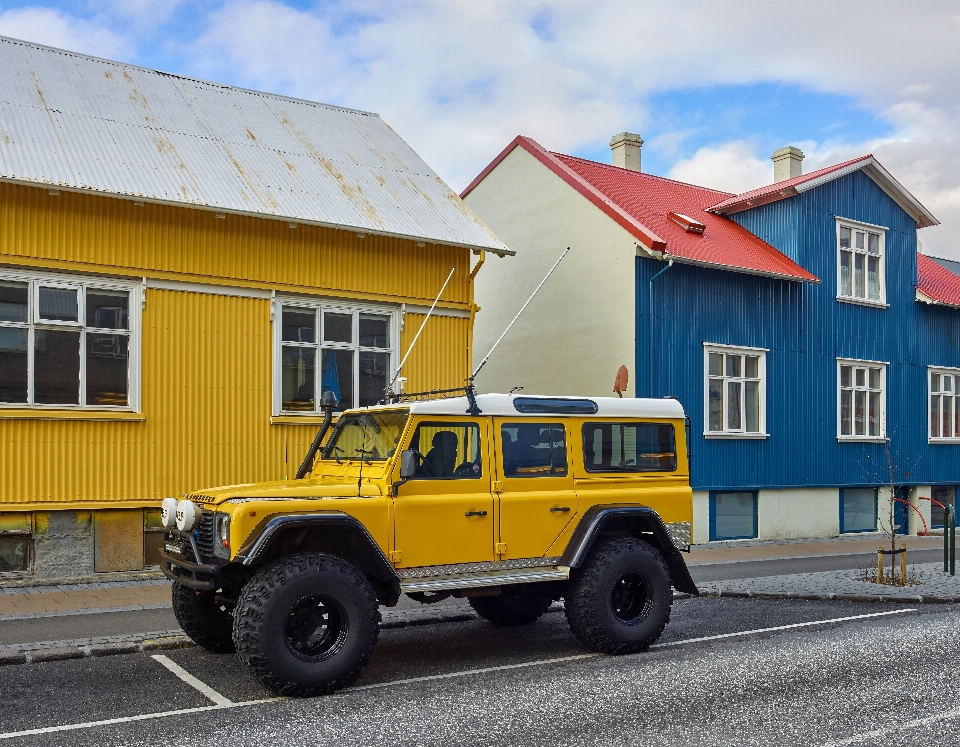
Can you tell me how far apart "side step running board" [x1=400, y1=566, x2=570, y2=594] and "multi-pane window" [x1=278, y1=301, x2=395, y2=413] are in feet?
23.4

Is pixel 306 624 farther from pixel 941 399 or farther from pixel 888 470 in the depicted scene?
pixel 941 399

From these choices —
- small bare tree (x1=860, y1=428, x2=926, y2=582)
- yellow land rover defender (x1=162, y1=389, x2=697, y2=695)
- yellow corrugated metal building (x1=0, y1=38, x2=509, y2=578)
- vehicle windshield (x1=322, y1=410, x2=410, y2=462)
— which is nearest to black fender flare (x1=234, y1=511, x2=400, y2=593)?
yellow land rover defender (x1=162, y1=389, x2=697, y2=695)

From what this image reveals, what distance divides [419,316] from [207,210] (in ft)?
12.3

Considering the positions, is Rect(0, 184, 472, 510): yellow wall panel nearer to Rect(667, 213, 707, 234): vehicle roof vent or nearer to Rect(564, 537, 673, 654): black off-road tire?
Rect(564, 537, 673, 654): black off-road tire

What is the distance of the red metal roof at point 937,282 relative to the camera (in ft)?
79.0

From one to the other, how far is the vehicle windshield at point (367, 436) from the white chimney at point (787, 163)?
1988cm

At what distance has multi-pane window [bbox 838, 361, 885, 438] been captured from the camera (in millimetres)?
22672

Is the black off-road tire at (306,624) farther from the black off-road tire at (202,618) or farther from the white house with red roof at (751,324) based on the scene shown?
the white house with red roof at (751,324)

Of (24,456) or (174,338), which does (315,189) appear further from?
(24,456)

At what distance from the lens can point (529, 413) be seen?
8883 mm

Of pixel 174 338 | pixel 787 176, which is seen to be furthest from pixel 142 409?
pixel 787 176

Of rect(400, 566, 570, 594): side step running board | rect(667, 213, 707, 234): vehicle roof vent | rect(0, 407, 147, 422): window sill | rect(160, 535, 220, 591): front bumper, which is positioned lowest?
rect(400, 566, 570, 594): side step running board

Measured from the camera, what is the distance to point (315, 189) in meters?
15.4

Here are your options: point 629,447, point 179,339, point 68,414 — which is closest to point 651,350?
point 179,339
